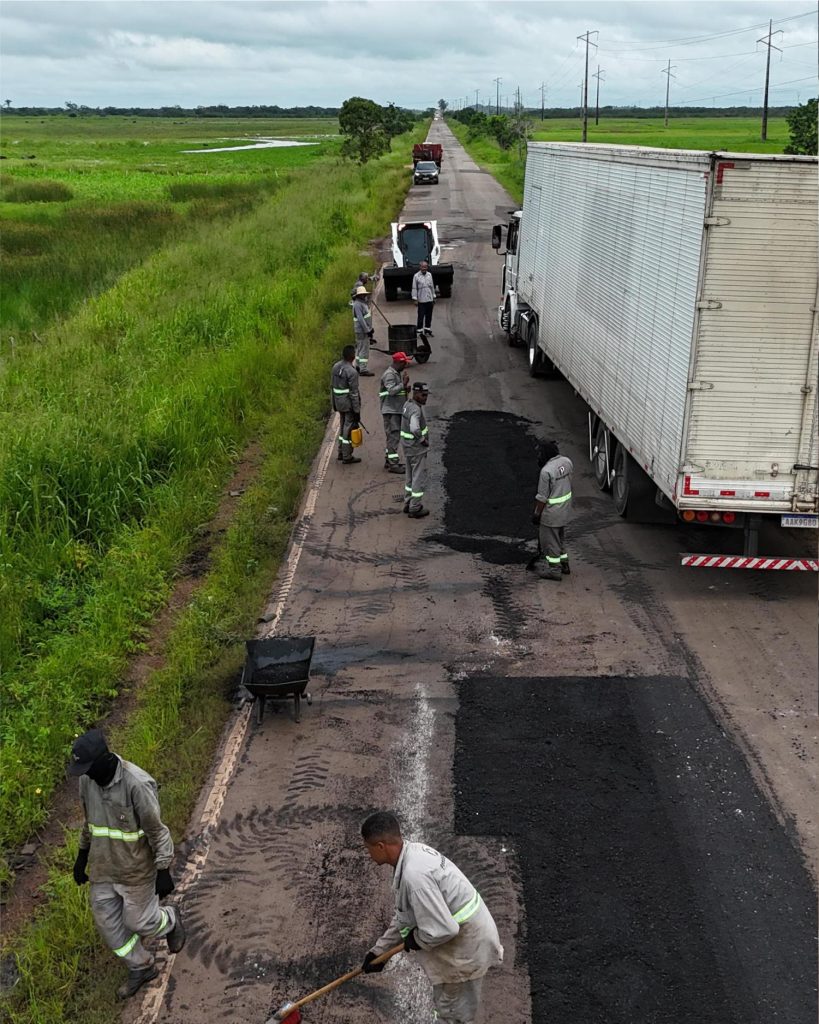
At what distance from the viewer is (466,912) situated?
4.75 metres

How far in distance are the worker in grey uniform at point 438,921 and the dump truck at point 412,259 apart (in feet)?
74.7

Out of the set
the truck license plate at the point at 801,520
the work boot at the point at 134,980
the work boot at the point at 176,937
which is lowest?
the work boot at the point at 134,980

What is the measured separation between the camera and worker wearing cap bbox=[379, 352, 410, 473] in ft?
→ 44.4

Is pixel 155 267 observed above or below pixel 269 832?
above

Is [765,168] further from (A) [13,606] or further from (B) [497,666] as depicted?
(A) [13,606]

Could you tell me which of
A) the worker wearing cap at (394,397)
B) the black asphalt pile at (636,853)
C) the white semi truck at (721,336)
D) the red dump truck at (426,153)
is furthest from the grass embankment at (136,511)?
the red dump truck at (426,153)

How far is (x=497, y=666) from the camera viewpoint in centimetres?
898

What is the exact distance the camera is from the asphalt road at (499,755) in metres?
5.79

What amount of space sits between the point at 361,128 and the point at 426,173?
8.31 meters

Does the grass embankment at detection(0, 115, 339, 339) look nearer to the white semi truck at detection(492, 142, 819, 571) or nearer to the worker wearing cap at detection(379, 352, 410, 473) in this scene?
the worker wearing cap at detection(379, 352, 410, 473)

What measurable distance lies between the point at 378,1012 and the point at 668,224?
7.48 m

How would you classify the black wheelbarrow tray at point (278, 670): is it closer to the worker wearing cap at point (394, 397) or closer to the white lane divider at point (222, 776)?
the white lane divider at point (222, 776)

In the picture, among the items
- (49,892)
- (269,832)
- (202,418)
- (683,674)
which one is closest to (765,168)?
(683,674)

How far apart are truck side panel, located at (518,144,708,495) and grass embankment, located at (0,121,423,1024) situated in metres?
4.26
